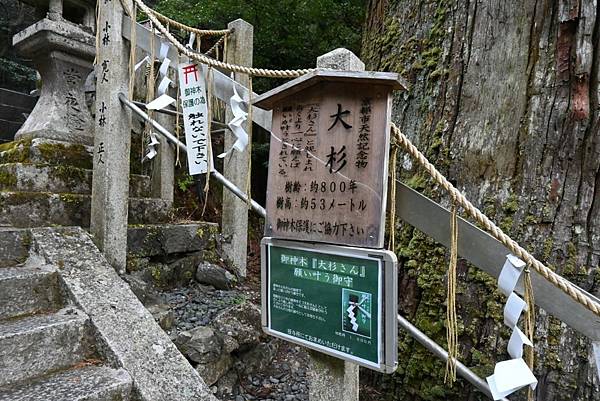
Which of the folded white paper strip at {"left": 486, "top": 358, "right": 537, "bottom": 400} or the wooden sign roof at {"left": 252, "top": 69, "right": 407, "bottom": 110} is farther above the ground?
the wooden sign roof at {"left": 252, "top": 69, "right": 407, "bottom": 110}

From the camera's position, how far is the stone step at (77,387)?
1513mm

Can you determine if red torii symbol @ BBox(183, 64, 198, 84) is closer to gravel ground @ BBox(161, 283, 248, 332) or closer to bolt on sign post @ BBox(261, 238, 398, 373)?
bolt on sign post @ BBox(261, 238, 398, 373)

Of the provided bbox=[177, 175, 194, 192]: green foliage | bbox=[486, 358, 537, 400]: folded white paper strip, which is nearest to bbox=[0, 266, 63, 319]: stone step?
bbox=[486, 358, 537, 400]: folded white paper strip

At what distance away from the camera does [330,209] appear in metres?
1.28

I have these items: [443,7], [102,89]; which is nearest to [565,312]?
[443,7]

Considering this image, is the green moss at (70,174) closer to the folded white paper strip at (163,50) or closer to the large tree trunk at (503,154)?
the folded white paper strip at (163,50)

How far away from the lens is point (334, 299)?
4.11ft

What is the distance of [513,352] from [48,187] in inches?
115

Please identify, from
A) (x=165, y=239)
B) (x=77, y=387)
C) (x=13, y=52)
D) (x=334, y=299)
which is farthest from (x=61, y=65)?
(x=13, y=52)

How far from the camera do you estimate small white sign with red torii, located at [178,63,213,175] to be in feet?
6.86

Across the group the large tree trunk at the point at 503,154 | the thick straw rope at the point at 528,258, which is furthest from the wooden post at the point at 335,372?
the large tree trunk at the point at 503,154

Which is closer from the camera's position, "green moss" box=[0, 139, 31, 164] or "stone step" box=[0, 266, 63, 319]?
"stone step" box=[0, 266, 63, 319]

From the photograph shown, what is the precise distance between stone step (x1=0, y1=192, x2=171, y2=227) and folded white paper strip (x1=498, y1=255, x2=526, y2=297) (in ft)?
8.69

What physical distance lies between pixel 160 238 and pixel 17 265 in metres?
0.98
